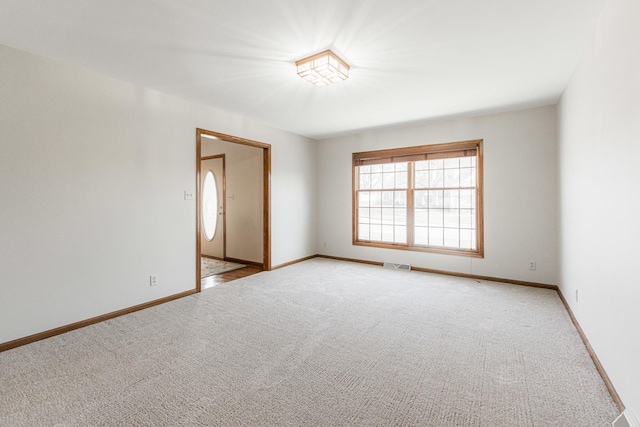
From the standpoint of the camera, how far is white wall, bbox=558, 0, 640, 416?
5.30 ft

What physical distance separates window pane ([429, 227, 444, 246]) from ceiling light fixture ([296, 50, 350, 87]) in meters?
3.27

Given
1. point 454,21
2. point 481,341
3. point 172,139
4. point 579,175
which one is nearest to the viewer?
point 454,21

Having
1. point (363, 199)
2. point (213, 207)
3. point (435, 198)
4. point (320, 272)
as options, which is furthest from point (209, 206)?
point (435, 198)

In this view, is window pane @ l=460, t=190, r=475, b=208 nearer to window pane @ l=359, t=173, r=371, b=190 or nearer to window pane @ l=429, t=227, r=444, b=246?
window pane @ l=429, t=227, r=444, b=246

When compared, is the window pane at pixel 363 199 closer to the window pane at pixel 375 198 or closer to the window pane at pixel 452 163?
the window pane at pixel 375 198

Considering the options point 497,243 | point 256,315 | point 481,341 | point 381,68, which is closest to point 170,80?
point 381,68

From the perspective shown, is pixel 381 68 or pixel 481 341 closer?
pixel 481 341

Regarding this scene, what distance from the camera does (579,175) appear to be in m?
2.79

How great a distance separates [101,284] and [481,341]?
12.4ft

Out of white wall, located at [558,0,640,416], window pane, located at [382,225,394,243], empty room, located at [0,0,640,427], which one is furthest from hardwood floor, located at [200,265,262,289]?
white wall, located at [558,0,640,416]

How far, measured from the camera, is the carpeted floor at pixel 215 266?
5.22 metres

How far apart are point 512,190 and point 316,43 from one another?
363 cm

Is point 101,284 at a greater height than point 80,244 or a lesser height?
lesser

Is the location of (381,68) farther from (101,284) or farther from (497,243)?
(101,284)
